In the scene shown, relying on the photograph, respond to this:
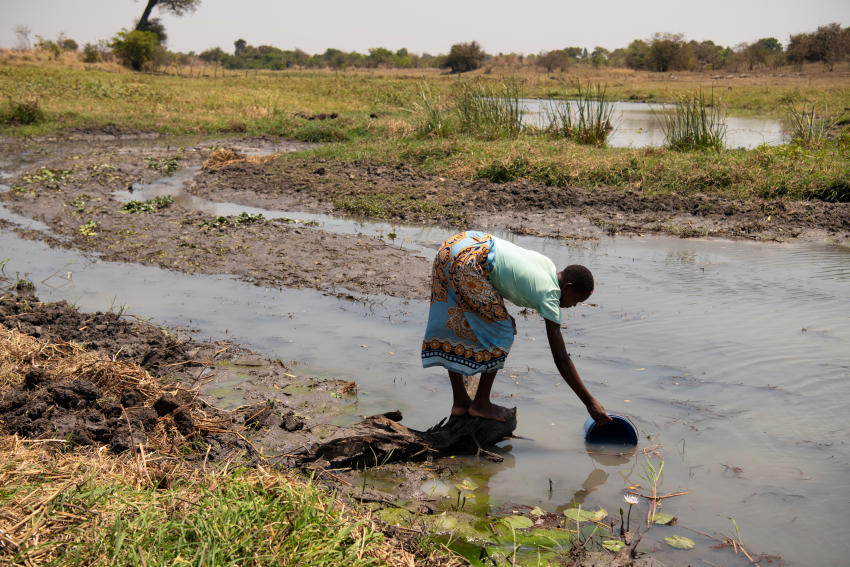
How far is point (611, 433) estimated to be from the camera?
3656 millimetres

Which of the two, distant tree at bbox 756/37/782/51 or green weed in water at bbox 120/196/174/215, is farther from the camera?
distant tree at bbox 756/37/782/51

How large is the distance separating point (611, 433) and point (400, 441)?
4.25 feet

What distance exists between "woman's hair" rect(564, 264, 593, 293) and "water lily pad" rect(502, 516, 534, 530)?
1.20 metres

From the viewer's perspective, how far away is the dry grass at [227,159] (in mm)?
13586

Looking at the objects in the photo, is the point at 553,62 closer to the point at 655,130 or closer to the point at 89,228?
the point at 655,130

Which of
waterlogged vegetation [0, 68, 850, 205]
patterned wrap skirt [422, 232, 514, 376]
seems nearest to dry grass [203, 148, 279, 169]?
waterlogged vegetation [0, 68, 850, 205]

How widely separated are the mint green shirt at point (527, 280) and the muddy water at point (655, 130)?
12.0m

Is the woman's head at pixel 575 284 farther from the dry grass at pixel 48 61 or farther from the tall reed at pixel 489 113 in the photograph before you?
the dry grass at pixel 48 61

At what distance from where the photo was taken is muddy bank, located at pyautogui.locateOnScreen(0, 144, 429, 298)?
6746 millimetres

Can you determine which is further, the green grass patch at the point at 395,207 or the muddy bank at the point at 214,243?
the green grass patch at the point at 395,207

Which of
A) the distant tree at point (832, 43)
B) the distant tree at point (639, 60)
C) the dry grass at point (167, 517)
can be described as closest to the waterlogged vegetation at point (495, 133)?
the dry grass at point (167, 517)

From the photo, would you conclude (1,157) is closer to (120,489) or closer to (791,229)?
(120,489)

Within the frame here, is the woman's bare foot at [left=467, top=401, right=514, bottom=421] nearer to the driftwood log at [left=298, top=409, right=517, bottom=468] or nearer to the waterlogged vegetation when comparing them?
the driftwood log at [left=298, top=409, right=517, bottom=468]

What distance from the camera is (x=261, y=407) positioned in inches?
152
